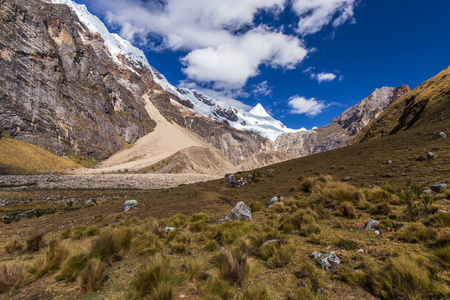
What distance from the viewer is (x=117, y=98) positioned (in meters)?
95.1

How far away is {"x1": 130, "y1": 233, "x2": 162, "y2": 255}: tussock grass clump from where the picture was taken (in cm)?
554

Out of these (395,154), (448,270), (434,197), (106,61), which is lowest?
(448,270)

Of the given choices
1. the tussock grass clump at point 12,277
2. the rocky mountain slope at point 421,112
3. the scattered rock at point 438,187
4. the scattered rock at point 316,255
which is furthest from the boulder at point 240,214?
the rocky mountain slope at point 421,112

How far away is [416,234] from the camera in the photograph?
13.7 ft

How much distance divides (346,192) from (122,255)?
851 cm

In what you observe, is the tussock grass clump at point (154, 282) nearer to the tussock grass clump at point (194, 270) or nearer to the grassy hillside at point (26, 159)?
the tussock grass clump at point (194, 270)

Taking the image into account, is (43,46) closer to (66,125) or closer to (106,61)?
(66,125)

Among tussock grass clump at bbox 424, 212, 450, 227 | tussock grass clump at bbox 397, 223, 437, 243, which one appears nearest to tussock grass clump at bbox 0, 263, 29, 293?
tussock grass clump at bbox 397, 223, 437, 243

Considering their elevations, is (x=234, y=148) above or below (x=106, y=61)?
below

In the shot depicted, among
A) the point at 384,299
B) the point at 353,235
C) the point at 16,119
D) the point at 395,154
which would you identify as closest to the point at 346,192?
the point at 353,235

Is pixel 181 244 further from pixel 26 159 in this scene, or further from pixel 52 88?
pixel 52 88

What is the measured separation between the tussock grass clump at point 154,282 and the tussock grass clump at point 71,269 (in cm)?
163

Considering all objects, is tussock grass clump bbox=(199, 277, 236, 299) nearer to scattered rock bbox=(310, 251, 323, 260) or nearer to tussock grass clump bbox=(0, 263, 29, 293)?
scattered rock bbox=(310, 251, 323, 260)

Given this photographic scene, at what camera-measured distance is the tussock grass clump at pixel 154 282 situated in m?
3.34
